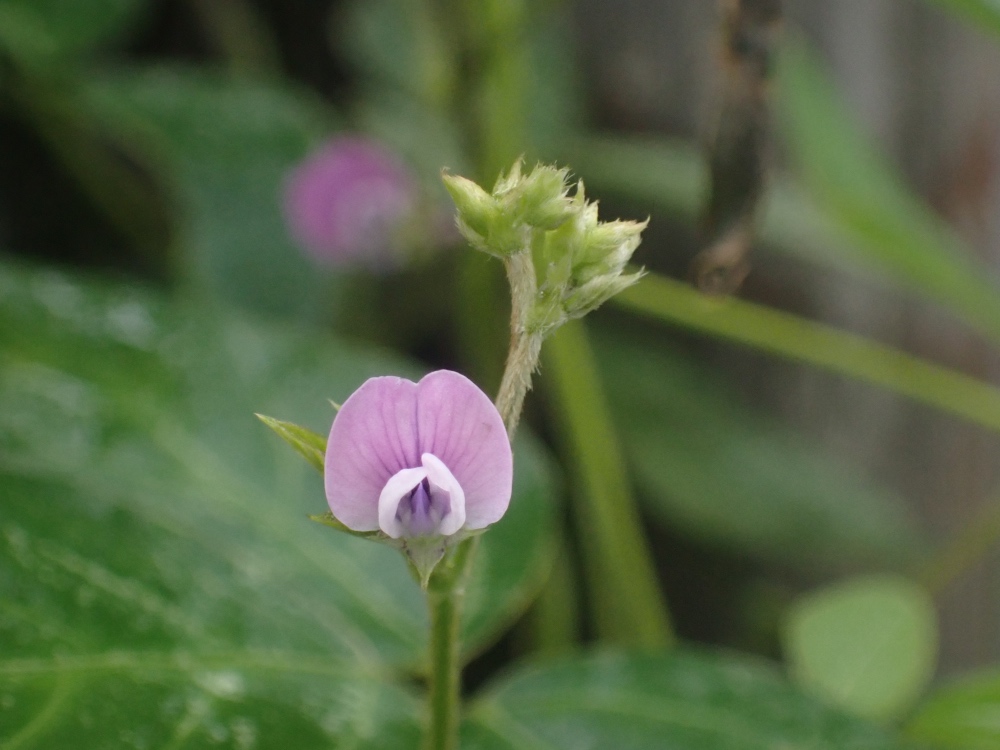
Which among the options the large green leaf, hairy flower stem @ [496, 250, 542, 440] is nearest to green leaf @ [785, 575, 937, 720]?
the large green leaf

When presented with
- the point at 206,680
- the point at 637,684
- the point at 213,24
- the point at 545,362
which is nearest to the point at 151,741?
the point at 206,680

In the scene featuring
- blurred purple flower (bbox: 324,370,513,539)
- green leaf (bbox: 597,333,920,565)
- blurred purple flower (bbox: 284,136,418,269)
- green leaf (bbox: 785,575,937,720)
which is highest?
blurred purple flower (bbox: 284,136,418,269)

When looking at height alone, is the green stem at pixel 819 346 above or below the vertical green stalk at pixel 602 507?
above

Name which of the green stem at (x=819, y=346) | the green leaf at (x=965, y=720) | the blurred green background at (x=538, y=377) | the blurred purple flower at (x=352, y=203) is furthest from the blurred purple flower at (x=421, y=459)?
the blurred purple flower at (x=352, y=203)

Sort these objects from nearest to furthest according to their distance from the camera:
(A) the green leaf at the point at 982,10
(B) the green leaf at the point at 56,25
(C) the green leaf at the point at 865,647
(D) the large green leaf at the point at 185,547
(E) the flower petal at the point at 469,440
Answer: (E) the flower petal at the point at 469,440 < (D) the large green leaf at the point at 185,547 < (A) the green leaf at the point at 982,10 < (C) the green leaf at the point at 865,647 < (B) the green leaf at the point at 56,25

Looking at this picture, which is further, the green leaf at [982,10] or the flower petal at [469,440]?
the green leaf at [982,10]

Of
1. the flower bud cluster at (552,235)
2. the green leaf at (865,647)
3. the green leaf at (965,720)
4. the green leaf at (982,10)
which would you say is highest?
the green leaf at (982,10)

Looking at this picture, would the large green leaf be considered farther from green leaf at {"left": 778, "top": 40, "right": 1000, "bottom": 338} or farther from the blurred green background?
green leaf at {"left": 778, "top": 40, "right": 1000, "bottom": 338}

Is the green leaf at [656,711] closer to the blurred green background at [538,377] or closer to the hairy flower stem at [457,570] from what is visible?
the blurred green background at [538,377]
